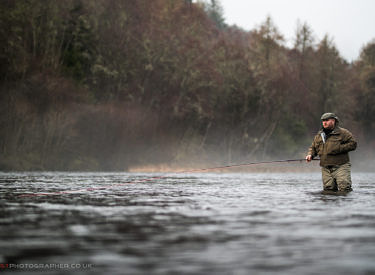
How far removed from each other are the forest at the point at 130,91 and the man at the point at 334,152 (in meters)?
22.8

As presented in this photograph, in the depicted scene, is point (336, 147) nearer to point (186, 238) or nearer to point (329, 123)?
point (329, 123)

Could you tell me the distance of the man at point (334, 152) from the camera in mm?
12516

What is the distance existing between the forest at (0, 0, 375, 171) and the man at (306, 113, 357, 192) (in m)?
22.8

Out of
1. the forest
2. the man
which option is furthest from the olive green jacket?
the forest

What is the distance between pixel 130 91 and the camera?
40.2 metres

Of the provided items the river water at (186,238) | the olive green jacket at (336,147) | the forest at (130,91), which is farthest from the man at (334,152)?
the forest at (130,91)

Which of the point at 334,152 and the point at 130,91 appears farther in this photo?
the point at 130,91

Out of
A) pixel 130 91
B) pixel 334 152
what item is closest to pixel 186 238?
pixel 334 152

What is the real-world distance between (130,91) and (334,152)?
28.6m

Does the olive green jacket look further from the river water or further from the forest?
the forest

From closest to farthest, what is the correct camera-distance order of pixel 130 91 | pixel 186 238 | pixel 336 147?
pixel 186 238
pixel 336 147
pixel 130 91

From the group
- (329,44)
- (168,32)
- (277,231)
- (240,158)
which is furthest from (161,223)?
(329,44)

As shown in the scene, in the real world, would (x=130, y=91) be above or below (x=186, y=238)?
above

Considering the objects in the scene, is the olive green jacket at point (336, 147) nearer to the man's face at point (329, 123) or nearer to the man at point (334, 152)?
the man at point (334, 152)
